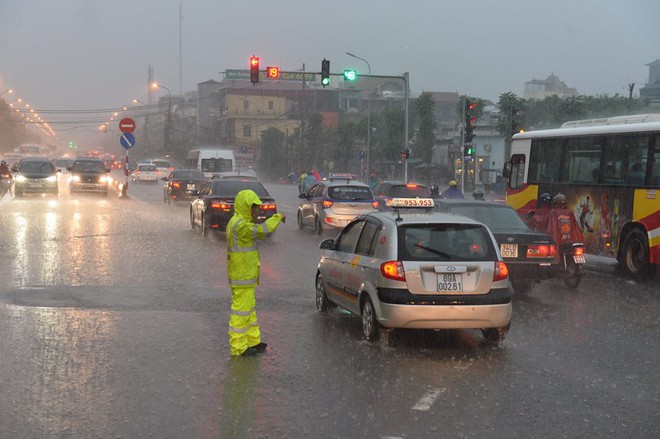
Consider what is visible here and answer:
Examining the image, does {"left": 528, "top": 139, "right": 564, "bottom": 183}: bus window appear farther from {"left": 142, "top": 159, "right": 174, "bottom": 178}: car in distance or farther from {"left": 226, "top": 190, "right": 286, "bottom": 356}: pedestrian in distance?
{"left": 142, "top": 159, "right": 174, "bottom": 178}: car in distance

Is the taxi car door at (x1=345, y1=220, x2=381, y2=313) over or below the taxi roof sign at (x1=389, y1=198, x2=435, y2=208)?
below

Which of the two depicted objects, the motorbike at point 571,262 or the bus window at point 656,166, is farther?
the bus window at point 656,166

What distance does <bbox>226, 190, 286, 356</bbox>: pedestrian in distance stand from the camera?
841 centimetres

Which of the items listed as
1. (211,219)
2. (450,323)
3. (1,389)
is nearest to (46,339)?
(1,389)

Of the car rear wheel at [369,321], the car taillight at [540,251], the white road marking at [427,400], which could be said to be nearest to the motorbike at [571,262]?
the car taillight at [540,251]

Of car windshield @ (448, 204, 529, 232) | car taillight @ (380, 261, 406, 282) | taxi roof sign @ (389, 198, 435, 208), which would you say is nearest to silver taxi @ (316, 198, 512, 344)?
car taillight @ (380, 261, 406, 282)

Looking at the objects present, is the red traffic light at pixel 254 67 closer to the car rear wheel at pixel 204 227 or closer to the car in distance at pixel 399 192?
the car in distance at pixel 399 192

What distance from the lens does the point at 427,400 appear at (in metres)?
6.79

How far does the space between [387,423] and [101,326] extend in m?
4.89

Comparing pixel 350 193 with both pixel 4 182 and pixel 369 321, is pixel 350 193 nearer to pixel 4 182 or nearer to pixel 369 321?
pixel 369 321

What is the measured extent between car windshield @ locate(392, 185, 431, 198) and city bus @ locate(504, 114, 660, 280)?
15.8 feet

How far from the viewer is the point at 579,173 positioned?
17500mm

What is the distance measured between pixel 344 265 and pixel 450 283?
168cm

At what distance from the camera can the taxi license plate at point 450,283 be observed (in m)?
8.69
